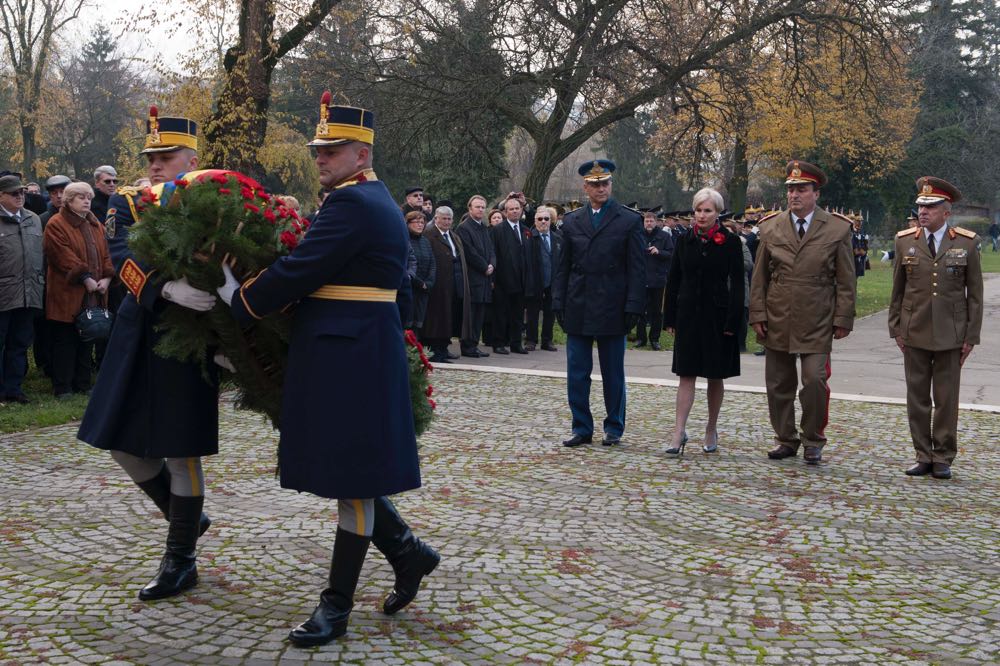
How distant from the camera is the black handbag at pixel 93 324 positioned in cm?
1020

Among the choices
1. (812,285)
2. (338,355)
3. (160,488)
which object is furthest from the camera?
(812,285)

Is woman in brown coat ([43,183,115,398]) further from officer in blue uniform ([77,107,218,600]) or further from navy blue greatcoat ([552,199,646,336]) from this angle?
officer in blue uniform ([77,107,218,600])

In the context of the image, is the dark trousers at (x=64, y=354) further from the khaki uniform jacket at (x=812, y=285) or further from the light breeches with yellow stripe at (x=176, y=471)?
the khaki uniform jacket at (x=812, y=285)

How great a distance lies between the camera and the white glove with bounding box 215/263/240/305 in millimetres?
4389

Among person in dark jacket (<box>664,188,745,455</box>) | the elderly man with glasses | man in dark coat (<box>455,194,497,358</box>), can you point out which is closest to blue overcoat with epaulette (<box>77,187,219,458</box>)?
person in dark jacket (<box>664,188,745,455</box>)

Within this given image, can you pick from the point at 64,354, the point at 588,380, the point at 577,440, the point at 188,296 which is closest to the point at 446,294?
the point at 64,354

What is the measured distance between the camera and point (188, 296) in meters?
4.45

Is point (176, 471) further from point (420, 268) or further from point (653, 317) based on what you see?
point (653, 317)

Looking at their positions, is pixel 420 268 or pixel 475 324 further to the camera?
pixel 475 324

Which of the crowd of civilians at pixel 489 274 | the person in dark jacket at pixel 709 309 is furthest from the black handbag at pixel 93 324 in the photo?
the person in dark jacket at pixel 709 309

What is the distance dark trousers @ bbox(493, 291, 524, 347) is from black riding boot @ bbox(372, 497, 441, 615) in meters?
10.7

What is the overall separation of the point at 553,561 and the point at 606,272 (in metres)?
3.67

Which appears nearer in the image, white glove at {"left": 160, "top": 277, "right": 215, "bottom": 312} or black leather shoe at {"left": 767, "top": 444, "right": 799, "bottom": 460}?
white glove at {"left": 160, "top": 277, "right": 215, "bottom": 312}

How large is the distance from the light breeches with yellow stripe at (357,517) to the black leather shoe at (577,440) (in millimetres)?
4368
